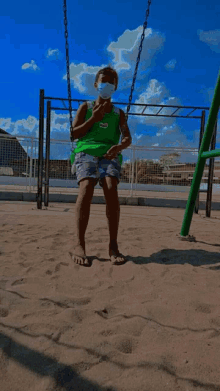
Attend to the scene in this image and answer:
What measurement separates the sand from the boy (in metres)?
0.22

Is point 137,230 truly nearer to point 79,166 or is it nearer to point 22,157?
point 79,166

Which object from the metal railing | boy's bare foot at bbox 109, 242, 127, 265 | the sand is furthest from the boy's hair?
the metal railing

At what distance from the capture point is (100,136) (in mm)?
2266

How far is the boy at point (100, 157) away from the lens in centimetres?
217

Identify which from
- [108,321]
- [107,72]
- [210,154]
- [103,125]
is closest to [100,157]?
[103,125]

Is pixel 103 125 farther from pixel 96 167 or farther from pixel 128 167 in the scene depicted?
pixel 128 167

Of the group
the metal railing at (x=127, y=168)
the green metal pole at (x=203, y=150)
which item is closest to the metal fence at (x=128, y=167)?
the metal railing at (x=127, y=168)

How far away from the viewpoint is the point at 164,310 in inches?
55.3

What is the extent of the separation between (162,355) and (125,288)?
61 centimetres

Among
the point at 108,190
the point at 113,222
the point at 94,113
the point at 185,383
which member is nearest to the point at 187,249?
the point at 113,222

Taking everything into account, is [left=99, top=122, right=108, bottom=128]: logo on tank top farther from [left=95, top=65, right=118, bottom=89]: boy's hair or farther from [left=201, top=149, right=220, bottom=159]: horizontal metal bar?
[left=201, top=149, right=220, bottom=159]: horizontal metal bar

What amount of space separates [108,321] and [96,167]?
4.08 ft

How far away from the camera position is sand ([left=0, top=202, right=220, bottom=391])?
950 mm

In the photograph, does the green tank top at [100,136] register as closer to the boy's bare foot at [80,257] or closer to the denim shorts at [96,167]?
the denim shorts at [96,167]
